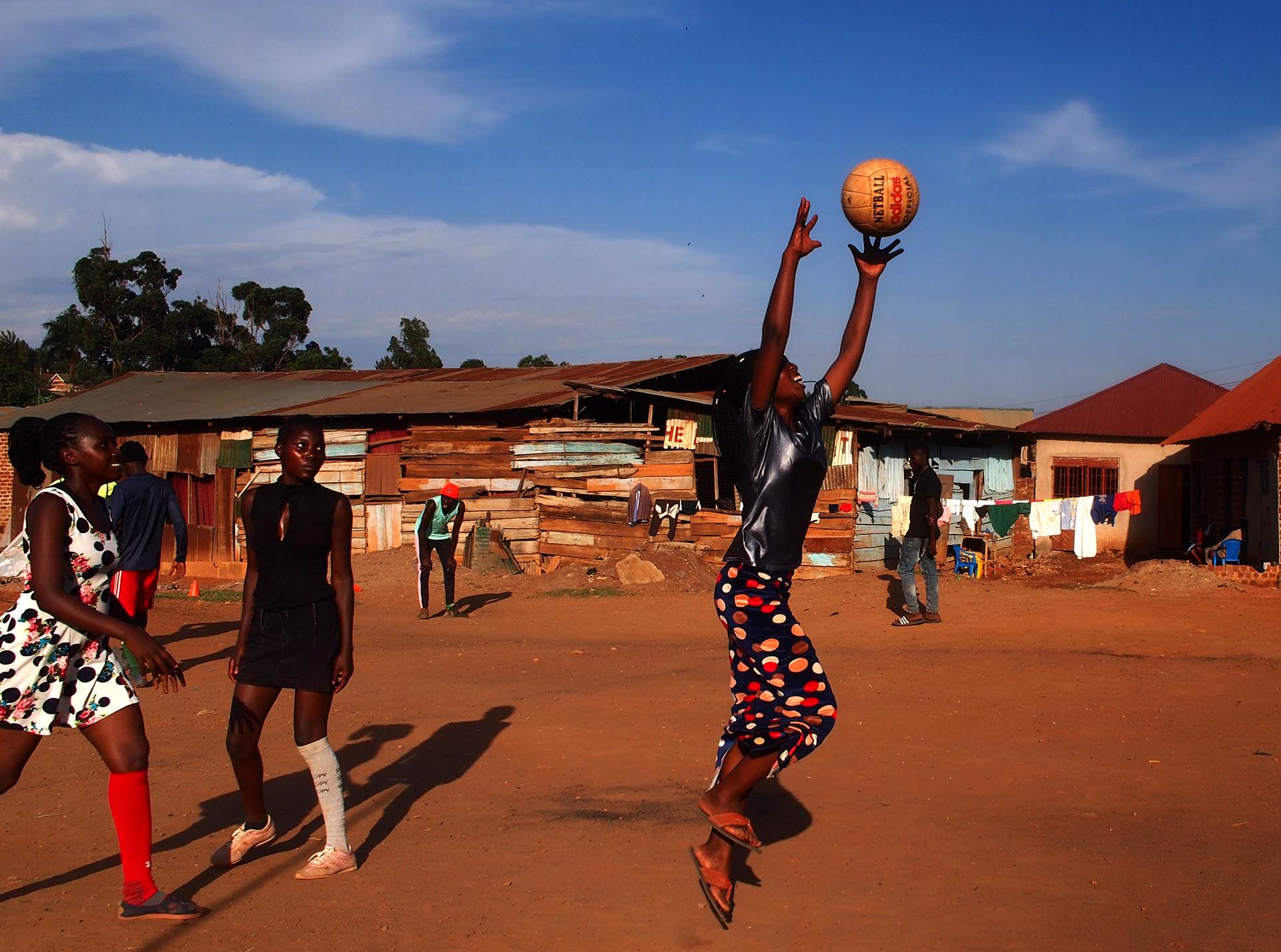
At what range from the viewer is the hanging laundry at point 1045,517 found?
2242cm

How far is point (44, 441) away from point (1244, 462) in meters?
19.3

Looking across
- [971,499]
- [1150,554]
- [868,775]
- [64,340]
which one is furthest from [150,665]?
[64,340]

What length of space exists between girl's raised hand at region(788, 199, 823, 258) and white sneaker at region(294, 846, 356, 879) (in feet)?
9.84

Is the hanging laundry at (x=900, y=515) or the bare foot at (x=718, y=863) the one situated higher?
the hanging laundry at (x=900, y=515)

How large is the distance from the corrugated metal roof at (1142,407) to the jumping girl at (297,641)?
24454mm

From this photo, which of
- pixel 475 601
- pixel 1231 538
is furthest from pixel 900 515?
pixel 475 601

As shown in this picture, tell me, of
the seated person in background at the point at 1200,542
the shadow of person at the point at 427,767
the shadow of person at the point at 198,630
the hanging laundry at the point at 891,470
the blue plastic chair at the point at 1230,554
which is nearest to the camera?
the shadow of person at the point at 427,767

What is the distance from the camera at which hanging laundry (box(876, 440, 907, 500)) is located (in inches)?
798

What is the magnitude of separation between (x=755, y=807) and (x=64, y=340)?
172 feet

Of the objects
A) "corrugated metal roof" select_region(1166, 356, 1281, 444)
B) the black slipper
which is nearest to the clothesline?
"corrugated metal roof" select_region(1166, 356, 1281, 444)

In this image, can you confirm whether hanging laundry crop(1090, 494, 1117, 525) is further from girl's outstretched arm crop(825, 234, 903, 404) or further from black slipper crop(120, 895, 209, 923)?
black slipper crop(120, 895, 209, 923)

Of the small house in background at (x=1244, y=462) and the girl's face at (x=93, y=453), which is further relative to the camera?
the small house in background at (x=1244, y=462)

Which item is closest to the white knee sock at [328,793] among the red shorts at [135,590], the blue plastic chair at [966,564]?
the red shorts at [135,590]

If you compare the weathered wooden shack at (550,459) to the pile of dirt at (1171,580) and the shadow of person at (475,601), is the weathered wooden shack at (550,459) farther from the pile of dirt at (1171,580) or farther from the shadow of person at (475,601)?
the pile of dirt at (1171,580)
